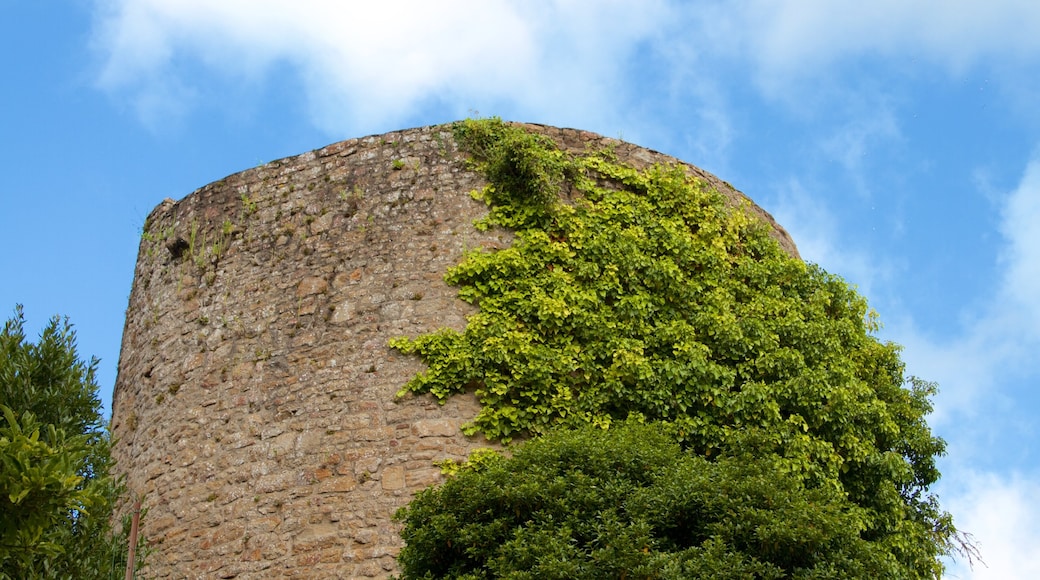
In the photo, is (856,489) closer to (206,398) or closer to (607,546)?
(607,546)

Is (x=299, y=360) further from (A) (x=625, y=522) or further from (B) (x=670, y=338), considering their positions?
(A) (x=625, y=522)

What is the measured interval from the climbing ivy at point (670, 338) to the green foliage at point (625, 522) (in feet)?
4.02

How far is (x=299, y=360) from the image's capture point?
10406 millimetres

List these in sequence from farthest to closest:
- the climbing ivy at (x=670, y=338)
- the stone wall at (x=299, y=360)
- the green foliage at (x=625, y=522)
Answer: the climbing ivy at (x=670, y=338)
the stone wall at (x=299, y=360)
the green foliage at (x=625, y=522)

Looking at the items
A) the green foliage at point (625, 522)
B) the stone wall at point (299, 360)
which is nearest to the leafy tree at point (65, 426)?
the stone wall at point (299, 360)

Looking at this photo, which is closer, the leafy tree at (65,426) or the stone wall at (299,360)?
the leafy tree at (65,426)

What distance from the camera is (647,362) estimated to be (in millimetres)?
9977

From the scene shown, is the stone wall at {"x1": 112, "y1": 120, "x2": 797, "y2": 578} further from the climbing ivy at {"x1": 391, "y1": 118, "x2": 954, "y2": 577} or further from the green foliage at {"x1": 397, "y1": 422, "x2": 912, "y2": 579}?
the green foliage at {"x1": 397, "y1": 422, "x2": 912, "y2": 579}

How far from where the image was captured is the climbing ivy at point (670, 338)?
9852 mm

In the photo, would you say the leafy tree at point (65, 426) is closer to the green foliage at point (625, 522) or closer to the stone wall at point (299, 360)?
the stone wall at point (299, 360)

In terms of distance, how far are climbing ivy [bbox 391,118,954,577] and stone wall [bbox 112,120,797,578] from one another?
0.89 feet

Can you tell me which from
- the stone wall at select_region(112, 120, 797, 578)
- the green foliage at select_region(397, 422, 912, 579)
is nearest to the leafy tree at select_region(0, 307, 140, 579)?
the stone wall at select_region(112, 120, 797, 578)

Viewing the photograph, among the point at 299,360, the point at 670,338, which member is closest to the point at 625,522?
the point at 670,338

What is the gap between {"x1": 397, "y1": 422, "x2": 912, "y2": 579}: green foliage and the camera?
743 cm
